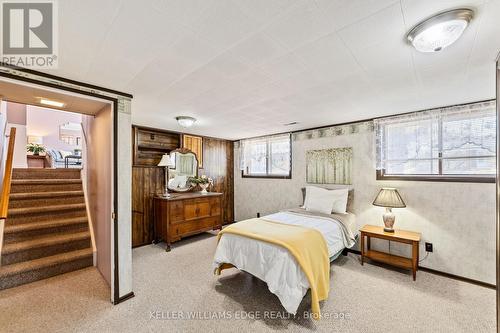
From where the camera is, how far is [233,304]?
88.3 inches

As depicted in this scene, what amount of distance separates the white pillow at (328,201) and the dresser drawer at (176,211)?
2.36m

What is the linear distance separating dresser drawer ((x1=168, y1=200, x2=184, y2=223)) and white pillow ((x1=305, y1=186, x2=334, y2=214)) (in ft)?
7.78

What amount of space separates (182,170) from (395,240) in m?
4.12

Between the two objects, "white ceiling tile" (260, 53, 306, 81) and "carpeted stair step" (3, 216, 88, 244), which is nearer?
"white ceiling tile" (260, 53, 306, 81)

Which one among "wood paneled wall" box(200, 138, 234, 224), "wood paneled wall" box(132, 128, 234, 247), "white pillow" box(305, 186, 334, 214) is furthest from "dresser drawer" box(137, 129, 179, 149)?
"white pillow" box(305, 186, 334, 214)

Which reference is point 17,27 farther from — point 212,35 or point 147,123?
point 147,123

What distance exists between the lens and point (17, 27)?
126cm

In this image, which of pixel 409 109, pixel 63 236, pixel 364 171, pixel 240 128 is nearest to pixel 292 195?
pixel 364 171

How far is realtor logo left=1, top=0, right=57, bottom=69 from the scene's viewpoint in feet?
3.72

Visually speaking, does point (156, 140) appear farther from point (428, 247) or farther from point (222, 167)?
point (428, 247)

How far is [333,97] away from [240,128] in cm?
213

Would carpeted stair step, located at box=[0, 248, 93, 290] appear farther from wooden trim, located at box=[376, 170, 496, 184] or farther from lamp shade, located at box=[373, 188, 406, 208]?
wooden trim, located at box=[376, 170, 496, 184]

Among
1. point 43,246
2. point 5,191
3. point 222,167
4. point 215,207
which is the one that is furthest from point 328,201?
point 43,246

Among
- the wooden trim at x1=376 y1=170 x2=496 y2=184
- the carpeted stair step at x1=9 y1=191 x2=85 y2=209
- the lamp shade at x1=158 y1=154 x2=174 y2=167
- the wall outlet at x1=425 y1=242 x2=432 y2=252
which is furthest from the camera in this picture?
the lamp shade at x1=158 y1=154 x2=174 y2=167
